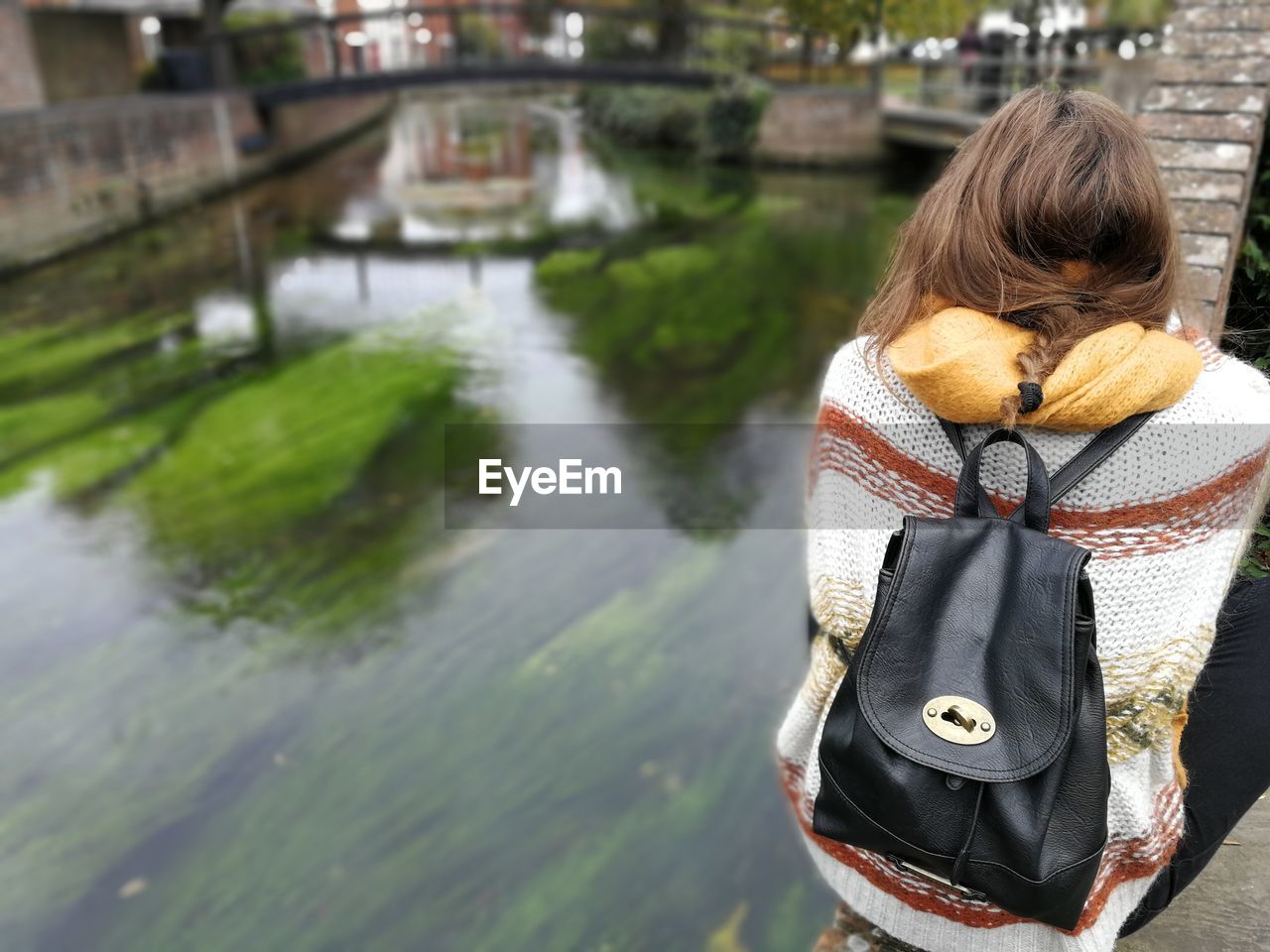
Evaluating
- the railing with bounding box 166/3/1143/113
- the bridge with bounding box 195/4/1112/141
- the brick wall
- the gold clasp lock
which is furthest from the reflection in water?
the gold clasp lock

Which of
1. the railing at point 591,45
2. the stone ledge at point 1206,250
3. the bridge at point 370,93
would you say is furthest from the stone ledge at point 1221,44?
the railing at point 591,45

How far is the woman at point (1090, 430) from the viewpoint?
2.79ft

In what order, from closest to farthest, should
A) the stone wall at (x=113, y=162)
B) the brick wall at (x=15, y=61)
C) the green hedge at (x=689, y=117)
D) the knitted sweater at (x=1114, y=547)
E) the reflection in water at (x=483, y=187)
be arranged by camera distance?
1. the knitted sweater at (x=1114, y=547)
2. the stone wall at (x=113, y=162)
3. the brick wall at (x=15, y=61)
4. the reflection in water at (x=483, y=187)
5. the green hedge at (x=689, y=117)

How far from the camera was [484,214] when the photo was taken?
9.80m

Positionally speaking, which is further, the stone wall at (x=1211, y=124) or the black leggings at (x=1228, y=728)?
the stone wall at (x=1211, y=124)

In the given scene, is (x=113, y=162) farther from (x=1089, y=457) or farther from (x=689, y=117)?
(x=1089, y=457)

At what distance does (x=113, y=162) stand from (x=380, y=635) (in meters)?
7.22

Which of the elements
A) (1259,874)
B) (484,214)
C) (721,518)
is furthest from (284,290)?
(1259,874)

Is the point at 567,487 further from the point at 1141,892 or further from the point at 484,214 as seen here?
the point at 484,214

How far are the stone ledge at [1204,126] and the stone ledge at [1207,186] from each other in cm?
9

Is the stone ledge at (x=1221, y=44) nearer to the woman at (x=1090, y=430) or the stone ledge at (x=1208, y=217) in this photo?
the stone ledge at (x=1208, y=217)

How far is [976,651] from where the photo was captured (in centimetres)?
79

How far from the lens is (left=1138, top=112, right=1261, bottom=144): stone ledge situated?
1.73 meters

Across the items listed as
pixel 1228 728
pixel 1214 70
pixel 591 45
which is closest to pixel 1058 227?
pixel 1228 728
